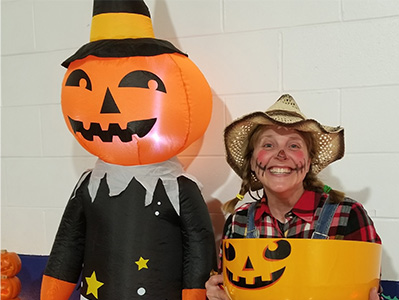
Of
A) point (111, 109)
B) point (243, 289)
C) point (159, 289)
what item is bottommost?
point (159, 289)

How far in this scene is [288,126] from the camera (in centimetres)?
116

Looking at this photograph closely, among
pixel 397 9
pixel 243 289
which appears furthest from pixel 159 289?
pixel 397 9

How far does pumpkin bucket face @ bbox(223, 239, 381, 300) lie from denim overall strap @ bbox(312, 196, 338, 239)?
191mm

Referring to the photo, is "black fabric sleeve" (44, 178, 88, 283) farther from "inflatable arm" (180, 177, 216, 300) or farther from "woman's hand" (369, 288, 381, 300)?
"woman's hand" (369, 288, 381, 300)

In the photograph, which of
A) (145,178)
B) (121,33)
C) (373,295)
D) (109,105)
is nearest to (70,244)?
(145,178)

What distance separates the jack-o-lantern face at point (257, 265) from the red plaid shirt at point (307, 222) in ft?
0.85

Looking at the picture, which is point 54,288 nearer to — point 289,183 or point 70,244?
point 70,244

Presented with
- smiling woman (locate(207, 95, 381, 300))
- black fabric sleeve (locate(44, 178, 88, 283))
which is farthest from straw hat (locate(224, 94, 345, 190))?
black fabric sleeve (locate(44, 178, 88, 283))

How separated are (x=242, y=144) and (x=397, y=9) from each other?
60 centimetres

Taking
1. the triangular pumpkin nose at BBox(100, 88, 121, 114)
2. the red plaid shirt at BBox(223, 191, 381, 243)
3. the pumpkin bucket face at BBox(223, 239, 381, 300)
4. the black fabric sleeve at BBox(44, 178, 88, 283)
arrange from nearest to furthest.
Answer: the pumpkin bucket face at BBox(223, 239, 381, 300)
the red plaid shirt at BBox(223, 191, 381, 243)
the triangular pumpkin nose at BBox(100, 88, 121, 114)
the black fabric sleeve at BBox(44, 178, 88, 283)

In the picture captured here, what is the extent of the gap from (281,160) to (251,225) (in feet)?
0.64

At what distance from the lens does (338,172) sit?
1485mm

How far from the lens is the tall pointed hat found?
1289 mm

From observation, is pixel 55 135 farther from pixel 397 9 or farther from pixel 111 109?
pixel 397 9
